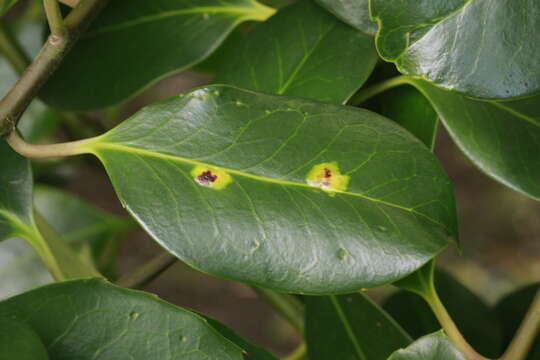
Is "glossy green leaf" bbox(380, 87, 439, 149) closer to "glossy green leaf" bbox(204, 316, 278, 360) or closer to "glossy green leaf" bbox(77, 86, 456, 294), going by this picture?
"glossy green leaf" bbox(77, 86, 456, 294)

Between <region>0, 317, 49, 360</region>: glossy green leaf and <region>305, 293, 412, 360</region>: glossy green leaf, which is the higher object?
<region>0, 317, 49, 360</region>: glossy green leaf

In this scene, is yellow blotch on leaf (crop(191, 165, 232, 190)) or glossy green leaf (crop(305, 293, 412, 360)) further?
glossy green leaf (crop(305, 293, 412, 360))

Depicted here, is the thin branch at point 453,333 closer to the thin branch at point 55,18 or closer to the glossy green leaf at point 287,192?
the glossy green leaf at point 287,192

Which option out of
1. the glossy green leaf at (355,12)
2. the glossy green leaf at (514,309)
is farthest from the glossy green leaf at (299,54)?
the glossy green leaf at (514,309)

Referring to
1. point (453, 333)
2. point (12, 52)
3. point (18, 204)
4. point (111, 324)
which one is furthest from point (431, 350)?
point (12, 52)

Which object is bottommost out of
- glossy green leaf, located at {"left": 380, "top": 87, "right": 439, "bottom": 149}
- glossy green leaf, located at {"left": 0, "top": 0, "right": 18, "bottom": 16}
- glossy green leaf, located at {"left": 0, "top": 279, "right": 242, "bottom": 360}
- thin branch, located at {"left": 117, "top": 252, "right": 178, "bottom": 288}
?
thin branch, located at {"left": 117, "top": 252, "right": 178, "bottom": 288}

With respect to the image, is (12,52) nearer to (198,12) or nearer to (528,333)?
(198,12)

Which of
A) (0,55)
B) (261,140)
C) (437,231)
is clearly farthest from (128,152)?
(0,55)

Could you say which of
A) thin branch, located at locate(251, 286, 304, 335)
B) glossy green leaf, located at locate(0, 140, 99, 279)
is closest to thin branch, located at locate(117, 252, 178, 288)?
glossy green leaf, located at locate(0, 140, 99, 279)
